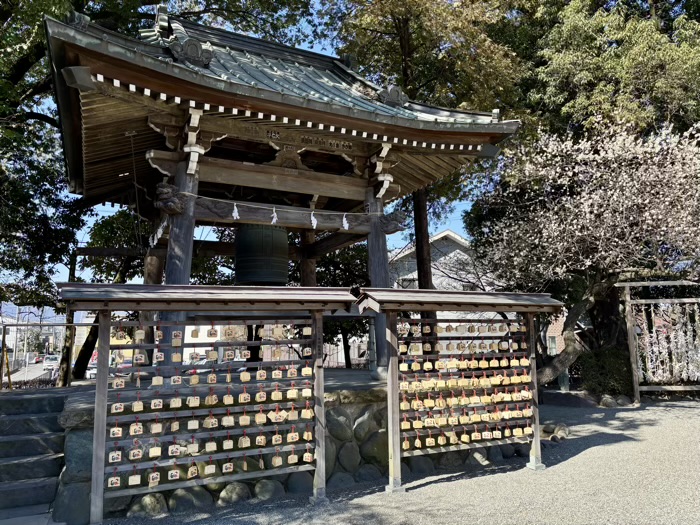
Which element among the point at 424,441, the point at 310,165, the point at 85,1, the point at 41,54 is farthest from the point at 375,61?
the point at 424,441

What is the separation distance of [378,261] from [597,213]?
21.2ft

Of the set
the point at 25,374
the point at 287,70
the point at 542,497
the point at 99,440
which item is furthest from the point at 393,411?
the point at 25,374

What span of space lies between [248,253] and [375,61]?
26.5 ft

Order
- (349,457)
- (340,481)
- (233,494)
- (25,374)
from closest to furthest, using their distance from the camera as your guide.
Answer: (233,494)
(340,481)
(349,457)
(25,374)

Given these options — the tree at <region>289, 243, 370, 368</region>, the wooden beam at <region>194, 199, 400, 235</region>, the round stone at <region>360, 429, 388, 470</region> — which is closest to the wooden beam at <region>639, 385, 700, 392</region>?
the tree at <region>289, 243, 370, 368</region>

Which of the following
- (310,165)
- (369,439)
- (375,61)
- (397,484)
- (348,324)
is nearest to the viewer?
(397,484)

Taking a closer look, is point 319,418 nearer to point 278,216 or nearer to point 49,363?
point 278,216

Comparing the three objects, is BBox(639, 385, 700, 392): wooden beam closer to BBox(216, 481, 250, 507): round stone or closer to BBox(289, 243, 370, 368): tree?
BBox(289, 243, 370, 368): tree

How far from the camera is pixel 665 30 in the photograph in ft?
44.3

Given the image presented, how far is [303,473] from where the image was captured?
552 centimetres

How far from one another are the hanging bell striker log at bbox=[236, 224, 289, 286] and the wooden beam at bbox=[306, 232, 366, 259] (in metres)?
1.52

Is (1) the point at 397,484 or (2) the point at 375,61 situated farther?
(2) the point at 375,61

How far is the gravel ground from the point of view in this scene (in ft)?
15.0

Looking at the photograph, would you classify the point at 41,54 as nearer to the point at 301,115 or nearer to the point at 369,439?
the point at 301,115
